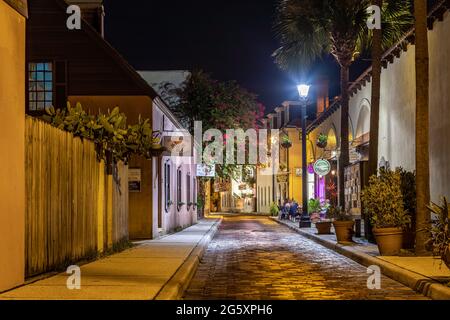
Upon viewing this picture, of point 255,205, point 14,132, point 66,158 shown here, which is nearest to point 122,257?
point 66,158

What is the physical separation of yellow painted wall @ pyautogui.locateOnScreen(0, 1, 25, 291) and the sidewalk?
0.44 m

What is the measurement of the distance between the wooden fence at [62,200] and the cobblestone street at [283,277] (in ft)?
8.15

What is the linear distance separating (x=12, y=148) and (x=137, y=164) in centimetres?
1457

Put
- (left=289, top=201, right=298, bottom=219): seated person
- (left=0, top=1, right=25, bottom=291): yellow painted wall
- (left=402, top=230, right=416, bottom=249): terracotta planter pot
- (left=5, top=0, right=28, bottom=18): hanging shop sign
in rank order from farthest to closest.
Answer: (left=289, top=201, right=298, bottom=219): seated person → (left=402, top=230, right=416, bottom=249): terracotta planter pot → (left=5, top=0, right=28, bottom=18): hanging shop sign → (left=0, top=1, right=25, bottom=291): yellow painted wall

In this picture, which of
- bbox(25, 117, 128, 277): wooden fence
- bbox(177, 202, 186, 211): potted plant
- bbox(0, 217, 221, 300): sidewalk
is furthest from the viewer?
bbox(177, 202, 186, 211): potted plant

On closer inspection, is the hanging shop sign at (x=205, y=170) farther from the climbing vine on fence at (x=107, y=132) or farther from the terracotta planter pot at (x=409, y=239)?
the terracotta planter pot at (x=409, y=239)

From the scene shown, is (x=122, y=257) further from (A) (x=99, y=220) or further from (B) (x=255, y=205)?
(B) (x=255, y=205)

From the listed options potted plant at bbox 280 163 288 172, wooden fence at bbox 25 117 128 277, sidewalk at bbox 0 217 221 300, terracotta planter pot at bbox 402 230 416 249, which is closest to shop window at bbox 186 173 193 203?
wooden fence at bbox 25 117 128 277

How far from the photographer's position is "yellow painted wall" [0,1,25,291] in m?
10.2

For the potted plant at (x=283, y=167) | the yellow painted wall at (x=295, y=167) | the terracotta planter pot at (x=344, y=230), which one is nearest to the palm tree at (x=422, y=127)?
the terracotta planter pot at (x=344, y=230)

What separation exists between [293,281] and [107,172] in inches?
256

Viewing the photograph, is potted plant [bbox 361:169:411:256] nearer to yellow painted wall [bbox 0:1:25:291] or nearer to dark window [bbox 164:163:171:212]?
yellow painted wall [bbox 0:1:25:291]

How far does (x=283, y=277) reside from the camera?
14.2 meters

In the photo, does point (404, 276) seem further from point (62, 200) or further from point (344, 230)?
point (344, 230)
